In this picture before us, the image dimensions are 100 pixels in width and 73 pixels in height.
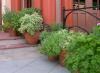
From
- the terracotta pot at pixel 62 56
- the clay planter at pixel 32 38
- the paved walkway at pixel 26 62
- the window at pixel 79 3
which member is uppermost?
the window at pixel 79 3

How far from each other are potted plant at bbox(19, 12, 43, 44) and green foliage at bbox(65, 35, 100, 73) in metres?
3.58

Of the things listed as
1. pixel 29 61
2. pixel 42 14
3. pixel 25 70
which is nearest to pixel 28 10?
pixel 42 14

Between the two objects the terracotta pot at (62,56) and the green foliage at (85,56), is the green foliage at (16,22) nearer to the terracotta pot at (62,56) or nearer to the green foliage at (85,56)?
the terracotta pot at (62,56)

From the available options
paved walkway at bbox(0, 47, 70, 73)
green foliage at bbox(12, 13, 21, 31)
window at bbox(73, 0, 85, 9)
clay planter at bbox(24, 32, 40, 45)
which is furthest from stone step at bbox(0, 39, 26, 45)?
window at bbox(73, 0, 85, 9)

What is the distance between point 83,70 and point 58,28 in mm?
3359

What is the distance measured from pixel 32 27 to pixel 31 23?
0.58 ft

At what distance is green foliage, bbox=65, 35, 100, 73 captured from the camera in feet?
17.5

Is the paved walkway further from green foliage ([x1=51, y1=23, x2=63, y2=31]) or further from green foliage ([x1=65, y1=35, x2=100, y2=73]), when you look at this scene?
green foliage ([x1=65, y1=35, x2=100, y2=73])

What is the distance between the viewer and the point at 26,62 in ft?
24.4

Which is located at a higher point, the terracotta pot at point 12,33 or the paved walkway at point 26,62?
the terracotta pot at point 12,33

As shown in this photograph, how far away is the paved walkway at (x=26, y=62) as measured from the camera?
6.75 m

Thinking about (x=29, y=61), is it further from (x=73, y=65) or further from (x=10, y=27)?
(x=10, y=27)

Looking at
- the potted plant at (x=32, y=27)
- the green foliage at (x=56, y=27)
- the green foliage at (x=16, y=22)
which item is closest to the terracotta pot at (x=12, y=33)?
the green foliage at (x=16, y=22)

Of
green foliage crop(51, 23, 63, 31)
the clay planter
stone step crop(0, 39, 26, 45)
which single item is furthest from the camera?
stone step crop(0, 39, 26, 45)
